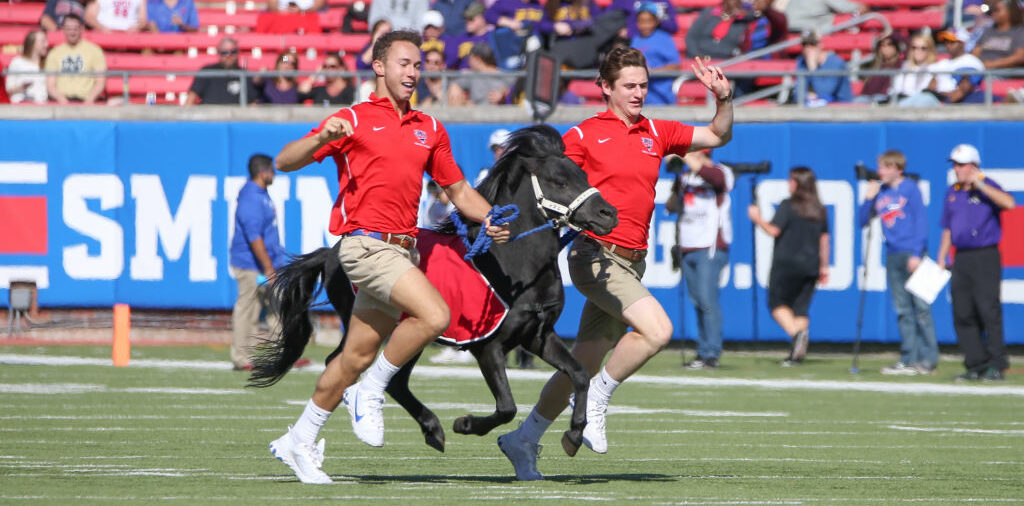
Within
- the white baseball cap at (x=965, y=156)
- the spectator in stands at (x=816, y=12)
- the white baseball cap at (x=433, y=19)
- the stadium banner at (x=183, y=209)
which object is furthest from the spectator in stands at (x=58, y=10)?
the white baseball cap at (x=965, y=156)

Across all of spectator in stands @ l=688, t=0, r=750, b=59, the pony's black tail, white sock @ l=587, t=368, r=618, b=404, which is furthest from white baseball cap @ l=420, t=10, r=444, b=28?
white sock @ l=587, t=368, r=618, b=404

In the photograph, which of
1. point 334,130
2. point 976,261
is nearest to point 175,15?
point 976,261

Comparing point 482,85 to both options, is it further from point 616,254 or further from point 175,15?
point 616,254

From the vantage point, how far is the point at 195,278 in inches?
746

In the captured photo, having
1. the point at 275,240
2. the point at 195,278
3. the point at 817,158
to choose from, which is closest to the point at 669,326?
the point at 275,240

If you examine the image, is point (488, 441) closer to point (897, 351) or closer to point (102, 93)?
point (897, 351)

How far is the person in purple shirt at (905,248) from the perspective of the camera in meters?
16.3

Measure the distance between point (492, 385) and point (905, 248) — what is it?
375 inches

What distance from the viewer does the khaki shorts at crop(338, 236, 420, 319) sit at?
7.52 m

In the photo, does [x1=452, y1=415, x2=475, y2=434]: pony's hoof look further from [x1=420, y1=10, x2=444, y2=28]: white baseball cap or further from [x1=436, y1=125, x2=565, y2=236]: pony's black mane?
[x1=420, y1=10, x2=444, y2=28]: white baseball cap

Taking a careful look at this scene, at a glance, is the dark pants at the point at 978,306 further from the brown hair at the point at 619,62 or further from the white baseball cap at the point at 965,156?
the brown hair at the point at 619,62

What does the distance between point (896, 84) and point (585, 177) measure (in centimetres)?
1140

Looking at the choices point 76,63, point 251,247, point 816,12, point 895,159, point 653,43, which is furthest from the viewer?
point 816,12

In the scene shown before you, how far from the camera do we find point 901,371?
1639cm
